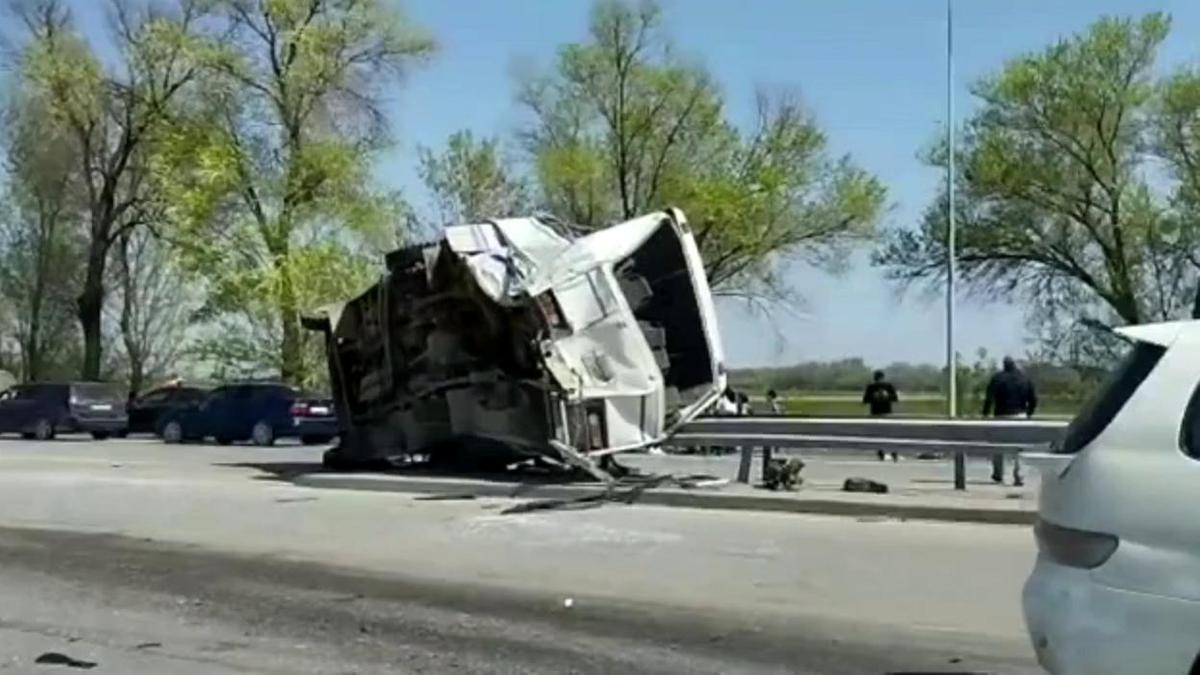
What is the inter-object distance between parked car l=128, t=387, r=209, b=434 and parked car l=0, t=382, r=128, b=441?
2.51 ft

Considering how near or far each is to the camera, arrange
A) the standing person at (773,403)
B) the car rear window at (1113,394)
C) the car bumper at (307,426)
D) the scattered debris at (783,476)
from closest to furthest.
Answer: the car rear window at (1113,394), the scattered debris at (783,476), the standing person at (773,403), the car bumper at (307,426)

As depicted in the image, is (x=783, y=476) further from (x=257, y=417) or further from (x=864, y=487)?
(x=257, y=417)

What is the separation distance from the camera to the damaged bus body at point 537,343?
18781 mm

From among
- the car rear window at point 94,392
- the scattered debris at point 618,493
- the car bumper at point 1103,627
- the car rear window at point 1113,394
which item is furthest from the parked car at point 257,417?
the car bumper at point 1103,627

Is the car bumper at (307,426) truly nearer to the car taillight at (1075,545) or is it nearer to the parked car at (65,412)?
the parked car at (65,412)

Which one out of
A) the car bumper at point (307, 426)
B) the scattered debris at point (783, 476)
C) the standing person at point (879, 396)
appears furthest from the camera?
the car bumper at point (307, 426)

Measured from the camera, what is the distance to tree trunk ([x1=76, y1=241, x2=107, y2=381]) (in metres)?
52.4

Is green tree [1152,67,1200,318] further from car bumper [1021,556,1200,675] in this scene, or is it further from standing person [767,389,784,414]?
car bumper [1021,556,1200,675]

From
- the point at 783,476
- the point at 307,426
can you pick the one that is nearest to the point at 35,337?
→ the point at 307,426

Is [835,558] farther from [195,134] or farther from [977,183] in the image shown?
[195,134]

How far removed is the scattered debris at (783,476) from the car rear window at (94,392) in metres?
28.8

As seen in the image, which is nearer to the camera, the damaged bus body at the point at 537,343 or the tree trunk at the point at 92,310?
the damaged bus body at the point at 537,343

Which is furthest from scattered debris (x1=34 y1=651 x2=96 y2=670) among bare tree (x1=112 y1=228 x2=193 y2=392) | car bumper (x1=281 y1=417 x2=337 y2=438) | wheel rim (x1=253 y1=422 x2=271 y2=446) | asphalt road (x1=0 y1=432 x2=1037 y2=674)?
bare tree (x1=112 y1=228 x2=193 y2=392)

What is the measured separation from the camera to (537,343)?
61.4 ft
